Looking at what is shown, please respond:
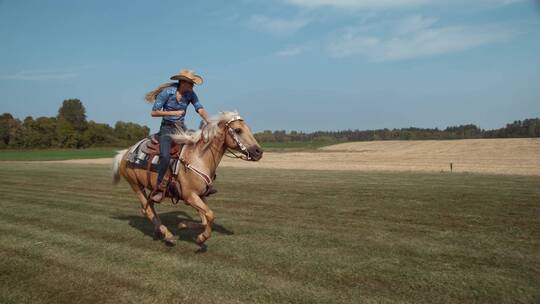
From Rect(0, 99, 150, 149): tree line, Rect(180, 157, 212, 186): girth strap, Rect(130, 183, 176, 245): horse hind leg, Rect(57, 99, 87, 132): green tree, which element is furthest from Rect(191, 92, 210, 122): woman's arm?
Rect(57, 99, 87, 132): green tree

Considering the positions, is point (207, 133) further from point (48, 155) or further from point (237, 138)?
point (48, 155)

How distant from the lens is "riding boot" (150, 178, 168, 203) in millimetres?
7426

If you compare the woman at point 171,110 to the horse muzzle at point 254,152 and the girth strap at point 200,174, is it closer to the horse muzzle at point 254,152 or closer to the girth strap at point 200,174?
the girth strap at point 200,174

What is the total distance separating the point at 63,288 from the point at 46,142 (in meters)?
106

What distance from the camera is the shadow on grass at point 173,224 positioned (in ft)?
28.0

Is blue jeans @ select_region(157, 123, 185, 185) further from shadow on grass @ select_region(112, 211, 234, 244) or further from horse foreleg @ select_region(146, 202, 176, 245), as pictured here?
shadow on grass @ select_region(112, 211, 234, 244)

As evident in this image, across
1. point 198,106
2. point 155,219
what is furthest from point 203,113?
point 155,219

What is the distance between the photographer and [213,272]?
5879mm

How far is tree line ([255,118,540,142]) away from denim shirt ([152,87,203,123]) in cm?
8331

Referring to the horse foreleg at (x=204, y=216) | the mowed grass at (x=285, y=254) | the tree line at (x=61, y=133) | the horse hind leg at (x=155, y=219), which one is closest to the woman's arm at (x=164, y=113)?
the horse foreleg at (x=204, y=216)

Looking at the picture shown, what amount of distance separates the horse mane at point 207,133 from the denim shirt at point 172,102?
0.45 m

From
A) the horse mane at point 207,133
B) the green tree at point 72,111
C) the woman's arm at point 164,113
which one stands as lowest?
the horse mane at point 207,133

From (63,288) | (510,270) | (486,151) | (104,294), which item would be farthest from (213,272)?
(486,151)

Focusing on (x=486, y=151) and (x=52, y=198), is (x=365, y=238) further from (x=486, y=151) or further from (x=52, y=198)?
(x=486, y=151)
